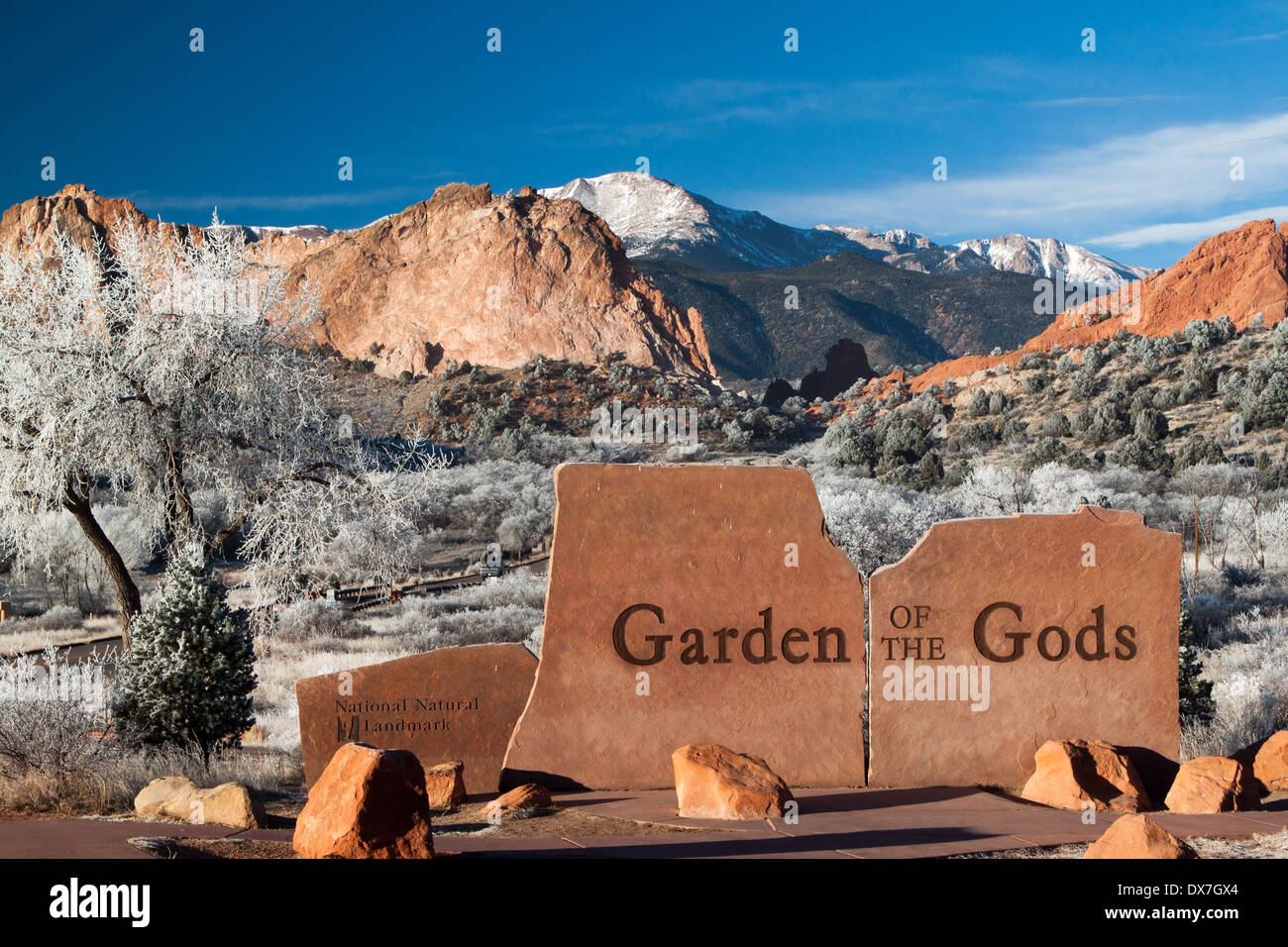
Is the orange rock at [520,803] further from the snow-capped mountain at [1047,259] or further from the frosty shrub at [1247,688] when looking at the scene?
the snow-capped mountain at [1047,259]

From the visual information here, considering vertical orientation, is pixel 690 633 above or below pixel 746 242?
below

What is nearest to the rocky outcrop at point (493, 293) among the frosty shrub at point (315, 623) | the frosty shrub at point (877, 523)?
the frosty shrub at point (877, 523)

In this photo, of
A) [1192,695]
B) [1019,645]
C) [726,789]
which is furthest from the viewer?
[1192,695]

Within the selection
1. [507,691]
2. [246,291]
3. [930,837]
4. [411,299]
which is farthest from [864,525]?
[411,299]

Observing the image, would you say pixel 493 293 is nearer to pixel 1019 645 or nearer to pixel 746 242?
pixel 1019 645

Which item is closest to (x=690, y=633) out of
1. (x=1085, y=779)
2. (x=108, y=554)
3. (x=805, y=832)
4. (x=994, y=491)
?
(x=805, y=832)

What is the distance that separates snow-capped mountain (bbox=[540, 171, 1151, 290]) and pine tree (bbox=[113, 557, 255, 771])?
108 m

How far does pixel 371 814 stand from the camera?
17.2 feet

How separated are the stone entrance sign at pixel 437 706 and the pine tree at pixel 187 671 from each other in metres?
1.94

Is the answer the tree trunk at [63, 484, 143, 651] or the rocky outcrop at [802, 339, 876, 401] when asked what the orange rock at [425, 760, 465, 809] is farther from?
the rocky outcrop at [802, 339, 876, 401]

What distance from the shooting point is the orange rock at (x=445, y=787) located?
755cm

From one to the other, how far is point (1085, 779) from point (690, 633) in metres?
2.94

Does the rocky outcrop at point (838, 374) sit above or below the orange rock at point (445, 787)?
above
